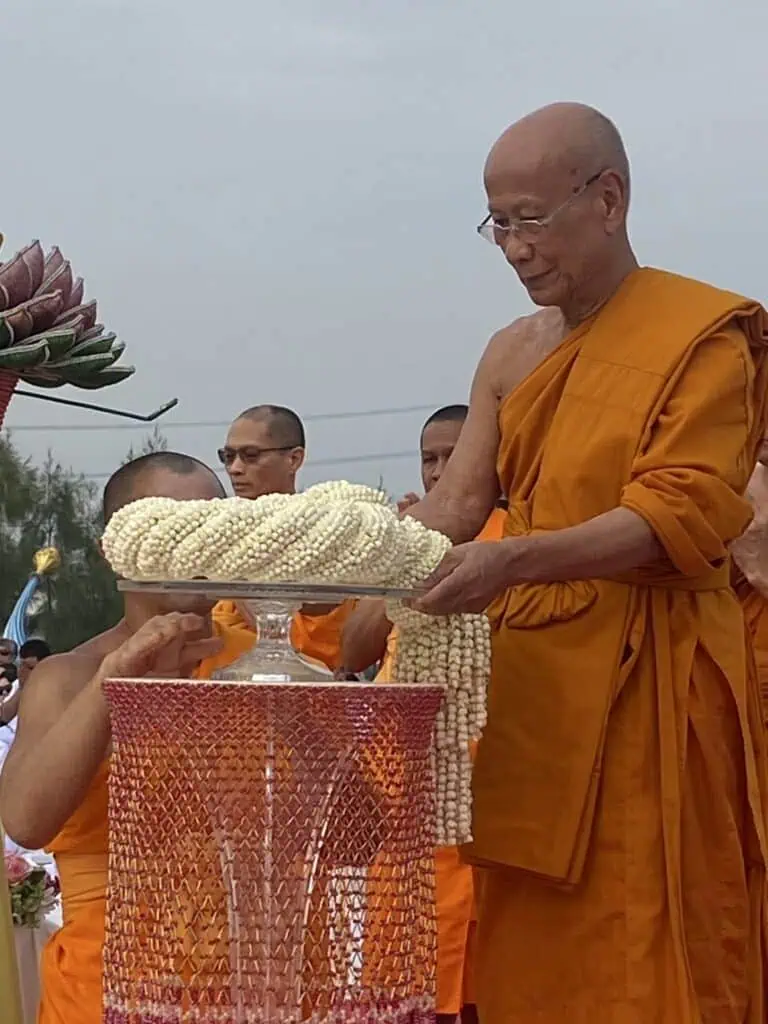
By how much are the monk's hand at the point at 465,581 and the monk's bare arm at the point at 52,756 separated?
50 cm

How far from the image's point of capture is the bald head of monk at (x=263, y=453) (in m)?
5.77

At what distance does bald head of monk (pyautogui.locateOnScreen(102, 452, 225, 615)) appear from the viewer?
8.18ft

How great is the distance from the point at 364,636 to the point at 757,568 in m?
2.19

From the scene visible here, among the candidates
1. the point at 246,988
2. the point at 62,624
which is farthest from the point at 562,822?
the point at 62,624

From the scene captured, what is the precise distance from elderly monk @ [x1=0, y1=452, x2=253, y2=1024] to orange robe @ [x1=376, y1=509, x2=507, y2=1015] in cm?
122

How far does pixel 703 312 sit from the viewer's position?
2.65 meters

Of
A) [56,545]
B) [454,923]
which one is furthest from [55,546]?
[454,923]

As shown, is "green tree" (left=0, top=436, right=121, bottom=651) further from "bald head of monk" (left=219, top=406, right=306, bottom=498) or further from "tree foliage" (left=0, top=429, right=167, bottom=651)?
"bald head of monk" (left=219, top=406, right=306, bottom=498)

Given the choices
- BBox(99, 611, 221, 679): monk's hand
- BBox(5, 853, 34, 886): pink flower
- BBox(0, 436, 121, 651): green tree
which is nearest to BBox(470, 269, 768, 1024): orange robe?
BBox(99, 611, 221, 679): monk's hand

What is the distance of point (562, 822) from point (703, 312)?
2.95 feet

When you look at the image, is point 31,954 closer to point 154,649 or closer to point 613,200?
point 154,649

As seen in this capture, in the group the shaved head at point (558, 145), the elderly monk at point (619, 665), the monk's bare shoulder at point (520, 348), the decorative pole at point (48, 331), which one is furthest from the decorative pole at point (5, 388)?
the monk's bare shoulder at point (520, 348)

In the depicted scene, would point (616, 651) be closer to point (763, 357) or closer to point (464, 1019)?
point (763, 357)

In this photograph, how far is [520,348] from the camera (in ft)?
9.73
